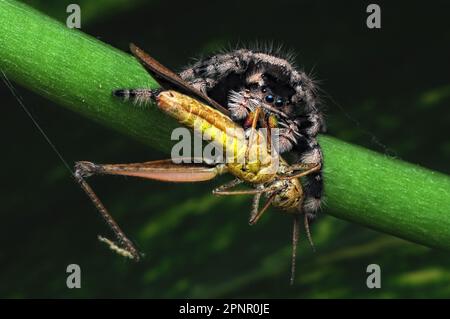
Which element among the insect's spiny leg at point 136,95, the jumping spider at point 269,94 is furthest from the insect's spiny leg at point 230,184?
the insect's spiny leg at point 136,95

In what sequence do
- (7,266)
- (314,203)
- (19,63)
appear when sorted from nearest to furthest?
1. (19,63)
2. (314,203)
3. (7,266)

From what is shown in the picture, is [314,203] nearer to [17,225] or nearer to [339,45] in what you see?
[339,45]

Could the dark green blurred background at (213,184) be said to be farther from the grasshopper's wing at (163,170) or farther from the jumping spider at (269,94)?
the grasshopper's wing at (163,170)

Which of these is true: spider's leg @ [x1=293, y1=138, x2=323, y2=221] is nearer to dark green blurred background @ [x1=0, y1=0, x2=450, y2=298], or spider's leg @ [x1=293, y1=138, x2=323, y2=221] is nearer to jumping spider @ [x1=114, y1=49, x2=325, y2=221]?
jumping spider @ [x1=114, y1=49, x2=325, y2=221]

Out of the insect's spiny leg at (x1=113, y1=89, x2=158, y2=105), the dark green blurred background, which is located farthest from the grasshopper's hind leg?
the dark green blurred background

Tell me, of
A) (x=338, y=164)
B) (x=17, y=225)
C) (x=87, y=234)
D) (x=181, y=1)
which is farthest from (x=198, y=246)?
(x=338, y=164)

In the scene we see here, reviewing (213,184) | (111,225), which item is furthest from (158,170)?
(213,184)
